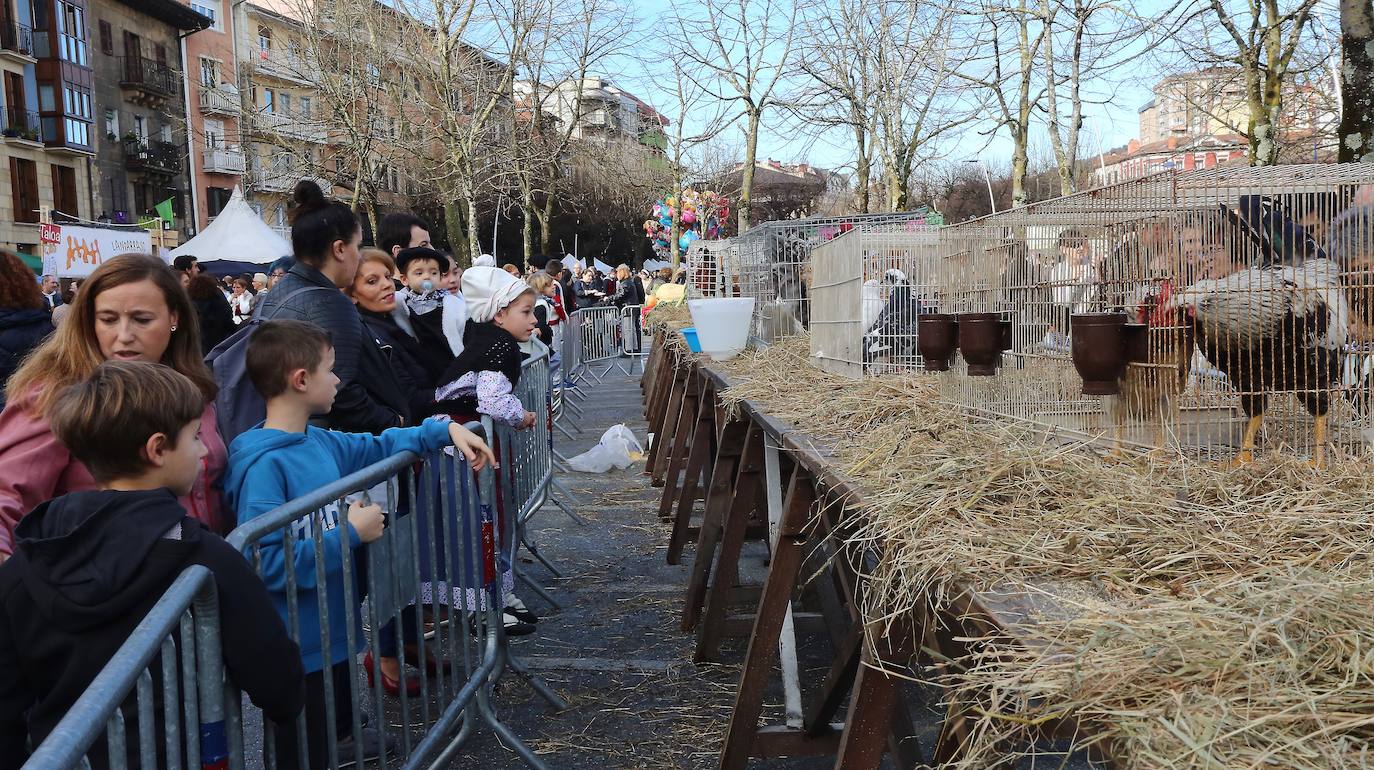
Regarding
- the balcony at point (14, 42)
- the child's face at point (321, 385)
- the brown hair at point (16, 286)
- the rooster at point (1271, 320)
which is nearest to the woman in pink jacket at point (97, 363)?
the child's face at point (321, 385)

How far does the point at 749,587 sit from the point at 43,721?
12.2 ft

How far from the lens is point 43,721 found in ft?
7.14

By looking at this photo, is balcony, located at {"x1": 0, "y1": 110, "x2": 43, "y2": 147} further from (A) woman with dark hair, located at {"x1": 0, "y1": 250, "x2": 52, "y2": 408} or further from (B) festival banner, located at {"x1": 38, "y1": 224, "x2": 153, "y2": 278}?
(A) woman with dark hair, located at {"x1": 0, "y1": 250, "x2": 52, "y2": 408}

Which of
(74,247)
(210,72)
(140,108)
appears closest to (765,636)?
(74,247)

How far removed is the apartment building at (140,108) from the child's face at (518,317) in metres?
44.0

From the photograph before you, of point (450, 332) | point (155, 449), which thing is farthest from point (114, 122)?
point (155, 449)

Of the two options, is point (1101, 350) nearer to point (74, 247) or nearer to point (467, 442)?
point (467, 442)

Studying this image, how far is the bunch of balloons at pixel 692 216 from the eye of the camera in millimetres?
23703

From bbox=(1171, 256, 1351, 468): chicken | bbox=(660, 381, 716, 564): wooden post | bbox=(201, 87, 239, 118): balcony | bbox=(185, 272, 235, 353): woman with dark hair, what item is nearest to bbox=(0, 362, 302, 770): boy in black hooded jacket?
bbox=(1171, 256, 1351, 468): chicken

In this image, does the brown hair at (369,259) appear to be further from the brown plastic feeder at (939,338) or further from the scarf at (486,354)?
the brown plastic feeder at (939,338)

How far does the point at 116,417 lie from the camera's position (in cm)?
229

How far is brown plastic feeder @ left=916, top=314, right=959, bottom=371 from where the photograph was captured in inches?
176

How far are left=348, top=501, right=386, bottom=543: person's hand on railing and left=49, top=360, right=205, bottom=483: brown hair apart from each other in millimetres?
649

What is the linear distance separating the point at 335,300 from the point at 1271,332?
3.00 meters
